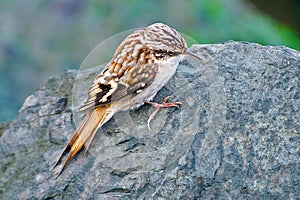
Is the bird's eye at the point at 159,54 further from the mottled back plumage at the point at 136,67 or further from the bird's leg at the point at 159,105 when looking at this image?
the bird's leg at the point at 159,105

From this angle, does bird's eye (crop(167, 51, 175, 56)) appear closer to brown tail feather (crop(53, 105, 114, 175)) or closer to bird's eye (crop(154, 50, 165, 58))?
bird's eye (crop(154, 50, 165, 58))

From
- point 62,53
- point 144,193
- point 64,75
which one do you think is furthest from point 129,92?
point 62,53

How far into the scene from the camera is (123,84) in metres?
4.43

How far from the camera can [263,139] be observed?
4375 mm

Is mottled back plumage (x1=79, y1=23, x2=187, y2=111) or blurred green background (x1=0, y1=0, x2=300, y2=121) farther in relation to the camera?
blurred green background (x1=0, y1=0, x2=300, y2=121)

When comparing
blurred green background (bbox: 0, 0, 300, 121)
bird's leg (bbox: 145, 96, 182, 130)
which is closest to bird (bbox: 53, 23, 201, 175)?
bird's leg (bbox: 145, 96, 182, 130)

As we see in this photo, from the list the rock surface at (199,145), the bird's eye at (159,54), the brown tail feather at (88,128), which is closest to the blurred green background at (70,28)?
the rock surface at (199,145)

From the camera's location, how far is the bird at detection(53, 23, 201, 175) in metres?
4.43

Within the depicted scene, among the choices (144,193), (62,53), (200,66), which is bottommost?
(62,53)

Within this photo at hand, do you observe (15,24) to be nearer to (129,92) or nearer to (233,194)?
(129,92)

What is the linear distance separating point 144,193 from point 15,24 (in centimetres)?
361

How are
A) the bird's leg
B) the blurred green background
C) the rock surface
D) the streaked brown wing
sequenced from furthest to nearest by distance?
the blurred green background, the bird's leg, the streaked brown wing, the rock surface

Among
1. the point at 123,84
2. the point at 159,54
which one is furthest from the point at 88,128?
the point at 159,54

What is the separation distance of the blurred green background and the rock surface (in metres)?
2.44
